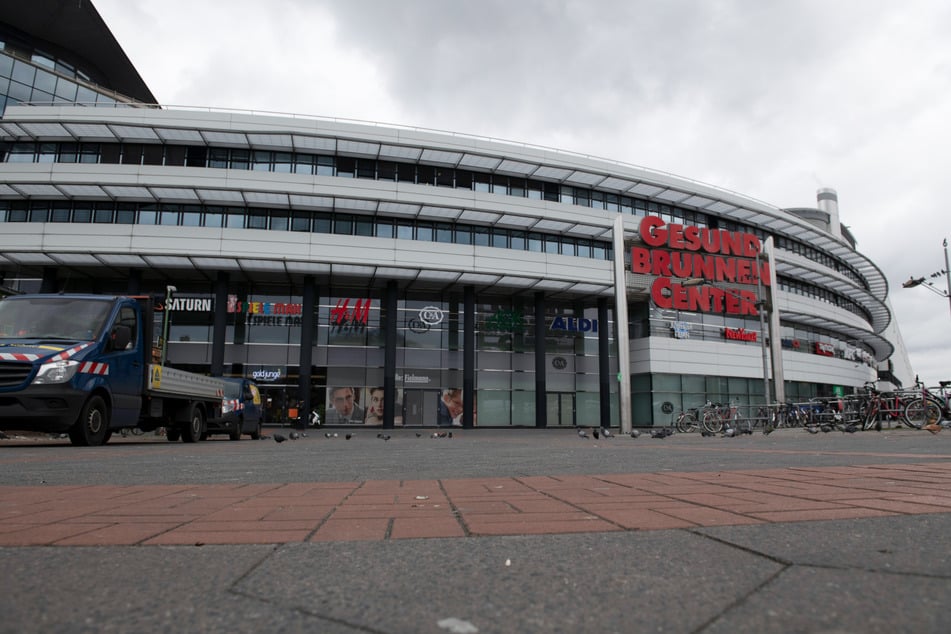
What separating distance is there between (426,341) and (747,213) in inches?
921

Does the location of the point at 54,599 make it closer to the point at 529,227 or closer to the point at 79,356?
the point at 79,356

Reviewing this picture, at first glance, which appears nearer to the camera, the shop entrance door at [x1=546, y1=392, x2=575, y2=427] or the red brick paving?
the red brick paving

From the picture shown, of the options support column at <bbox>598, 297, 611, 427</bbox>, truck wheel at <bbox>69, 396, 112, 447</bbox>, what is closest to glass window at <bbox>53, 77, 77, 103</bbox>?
truck wheel at <bbox>69, 396, 112, 447</bbox>


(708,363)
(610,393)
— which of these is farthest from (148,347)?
(708,363)

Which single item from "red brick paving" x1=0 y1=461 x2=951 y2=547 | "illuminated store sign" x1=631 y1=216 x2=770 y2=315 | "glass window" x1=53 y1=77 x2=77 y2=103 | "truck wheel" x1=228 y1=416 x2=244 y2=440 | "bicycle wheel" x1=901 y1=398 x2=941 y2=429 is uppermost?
"glass window" x1=53 y1=77 x2=77 y2=103

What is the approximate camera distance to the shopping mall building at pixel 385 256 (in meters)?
29.3

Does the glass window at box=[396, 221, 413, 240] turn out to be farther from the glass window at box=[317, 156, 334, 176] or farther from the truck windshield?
the truck windshield

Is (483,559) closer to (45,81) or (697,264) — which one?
(697,264)

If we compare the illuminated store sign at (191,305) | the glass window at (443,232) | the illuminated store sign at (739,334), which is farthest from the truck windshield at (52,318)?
the illuminated store sign at (739,334)

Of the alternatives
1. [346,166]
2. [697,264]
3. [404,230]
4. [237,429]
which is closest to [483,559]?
[237,429]

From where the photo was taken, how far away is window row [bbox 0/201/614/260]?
30766 mm

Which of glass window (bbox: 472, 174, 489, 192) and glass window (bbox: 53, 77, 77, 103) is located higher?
glass window (bbox: 53, 77, 77, 103)

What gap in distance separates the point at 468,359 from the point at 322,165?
506 inches

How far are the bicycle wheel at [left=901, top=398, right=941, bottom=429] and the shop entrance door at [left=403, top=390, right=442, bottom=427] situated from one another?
21.7 meters
